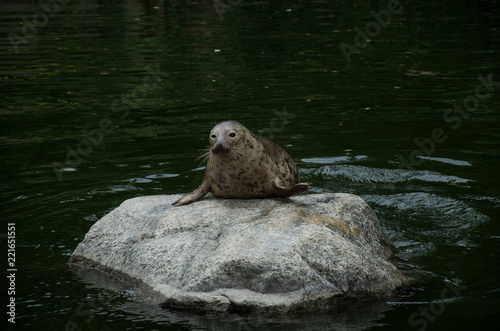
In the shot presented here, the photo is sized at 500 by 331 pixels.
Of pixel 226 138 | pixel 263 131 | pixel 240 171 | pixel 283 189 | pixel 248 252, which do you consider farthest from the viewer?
pixel 263 131

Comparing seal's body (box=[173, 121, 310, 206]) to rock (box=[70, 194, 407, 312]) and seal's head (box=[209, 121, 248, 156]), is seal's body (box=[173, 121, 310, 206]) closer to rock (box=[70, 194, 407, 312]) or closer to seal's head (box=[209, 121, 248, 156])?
seal's head (box=[209, 121, 248, 156])

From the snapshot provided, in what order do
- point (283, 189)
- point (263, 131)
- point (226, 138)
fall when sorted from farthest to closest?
point (263, 131), point (283, 189), point (226, 138)

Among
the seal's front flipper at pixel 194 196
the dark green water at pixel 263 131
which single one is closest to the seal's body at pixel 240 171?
the seal's front flipper at pixel 194 196

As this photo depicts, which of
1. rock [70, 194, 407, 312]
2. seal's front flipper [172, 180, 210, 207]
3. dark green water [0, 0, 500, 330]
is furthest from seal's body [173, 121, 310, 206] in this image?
dark green water [0, 0, 500, 330]

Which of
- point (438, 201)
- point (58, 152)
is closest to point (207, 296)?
point (438, 201)

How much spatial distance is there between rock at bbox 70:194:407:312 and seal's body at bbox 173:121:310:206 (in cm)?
12

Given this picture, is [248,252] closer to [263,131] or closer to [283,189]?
[283,189]

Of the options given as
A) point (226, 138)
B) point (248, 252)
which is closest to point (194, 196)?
point (226, 138)

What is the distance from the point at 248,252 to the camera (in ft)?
21.1

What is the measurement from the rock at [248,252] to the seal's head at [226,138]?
59cm

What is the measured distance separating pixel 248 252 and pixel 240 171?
1.42 m

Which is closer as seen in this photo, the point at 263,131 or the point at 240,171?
the point at 240,171

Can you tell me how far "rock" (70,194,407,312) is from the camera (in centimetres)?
628

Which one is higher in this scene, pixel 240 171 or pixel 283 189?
pixel 240 171
